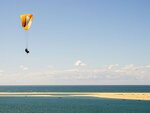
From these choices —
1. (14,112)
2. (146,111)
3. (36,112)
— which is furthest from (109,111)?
(14,112)

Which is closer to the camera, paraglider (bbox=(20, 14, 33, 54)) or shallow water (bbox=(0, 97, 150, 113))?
paraglider (bbox=(20, 14, 33, 54))

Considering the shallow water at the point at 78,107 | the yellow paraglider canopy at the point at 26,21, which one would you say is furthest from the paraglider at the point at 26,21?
the shallow water at the point at 78,107

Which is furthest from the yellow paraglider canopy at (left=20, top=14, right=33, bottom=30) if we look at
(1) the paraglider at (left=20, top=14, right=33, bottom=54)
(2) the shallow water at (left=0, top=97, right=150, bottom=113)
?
(2) the shallow water at (left=0, top=97, right=150, bottom=113)

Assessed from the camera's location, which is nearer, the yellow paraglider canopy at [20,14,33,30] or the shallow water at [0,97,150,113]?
the yellow paraglider canopy at [20,14,33,30]

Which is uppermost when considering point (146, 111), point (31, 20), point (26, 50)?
point (31, 20)

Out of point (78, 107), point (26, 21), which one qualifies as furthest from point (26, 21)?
point (78, 107)

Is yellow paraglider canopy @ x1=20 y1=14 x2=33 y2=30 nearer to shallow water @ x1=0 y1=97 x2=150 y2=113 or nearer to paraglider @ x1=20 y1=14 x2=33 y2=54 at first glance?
paraglider @ x1=20 y1=14 x2=33 y2=54

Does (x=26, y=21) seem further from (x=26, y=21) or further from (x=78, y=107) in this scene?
(x=78, y=107)

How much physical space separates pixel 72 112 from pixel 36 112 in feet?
28.2

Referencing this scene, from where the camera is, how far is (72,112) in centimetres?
5816

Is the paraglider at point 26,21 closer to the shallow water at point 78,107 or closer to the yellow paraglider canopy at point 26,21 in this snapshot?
the yellow paraglider canopy at point 26,21

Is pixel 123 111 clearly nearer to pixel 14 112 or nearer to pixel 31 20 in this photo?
pixel 14 112

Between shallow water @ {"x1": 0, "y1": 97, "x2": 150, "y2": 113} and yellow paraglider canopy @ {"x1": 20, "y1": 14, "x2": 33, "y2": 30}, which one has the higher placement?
yellow paraglider canopy @ {"x1": 20, "y1": 14, "x2": 33, "y2": 30}

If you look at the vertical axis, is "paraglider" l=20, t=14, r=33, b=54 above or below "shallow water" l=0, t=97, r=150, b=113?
above
